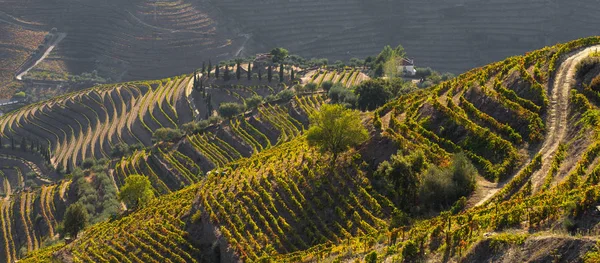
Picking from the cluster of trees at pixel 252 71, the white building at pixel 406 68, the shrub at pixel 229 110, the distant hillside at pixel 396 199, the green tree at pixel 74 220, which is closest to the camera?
the distant hillside at pixel 396 199

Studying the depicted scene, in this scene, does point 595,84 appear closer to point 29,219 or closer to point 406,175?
point 406,175

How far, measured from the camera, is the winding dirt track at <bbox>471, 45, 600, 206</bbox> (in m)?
40.4

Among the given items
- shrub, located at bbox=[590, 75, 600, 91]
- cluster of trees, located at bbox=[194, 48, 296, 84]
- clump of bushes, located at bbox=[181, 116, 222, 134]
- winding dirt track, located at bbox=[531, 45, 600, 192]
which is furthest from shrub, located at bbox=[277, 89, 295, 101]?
shrub, located at bbox=[590, 75, 600, 91]

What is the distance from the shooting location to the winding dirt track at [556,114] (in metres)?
40.4

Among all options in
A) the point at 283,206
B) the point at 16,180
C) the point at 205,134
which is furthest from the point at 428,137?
the point at 16,180

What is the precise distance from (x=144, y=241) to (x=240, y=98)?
76097mm

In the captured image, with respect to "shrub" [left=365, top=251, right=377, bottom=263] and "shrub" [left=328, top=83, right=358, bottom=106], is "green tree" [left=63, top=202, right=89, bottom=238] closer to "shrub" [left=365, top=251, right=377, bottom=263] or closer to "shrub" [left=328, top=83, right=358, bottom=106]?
"shrub" [left=328, top=83, right=358, bottom=106]

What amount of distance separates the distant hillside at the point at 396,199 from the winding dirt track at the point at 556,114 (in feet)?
0.32

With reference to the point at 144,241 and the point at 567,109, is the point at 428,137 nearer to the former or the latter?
the point at 567,109

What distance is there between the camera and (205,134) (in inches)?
3971

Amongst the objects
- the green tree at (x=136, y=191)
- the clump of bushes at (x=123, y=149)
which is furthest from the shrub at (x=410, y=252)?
the clump of bushes at (x=123, y=149)

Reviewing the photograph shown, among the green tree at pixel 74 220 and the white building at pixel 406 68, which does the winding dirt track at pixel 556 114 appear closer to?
the green tree at pixel 74 220

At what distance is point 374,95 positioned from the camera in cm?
8306

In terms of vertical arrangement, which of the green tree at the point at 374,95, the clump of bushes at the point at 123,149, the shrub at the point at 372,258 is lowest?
the clump of bushes at the point at 123,149
